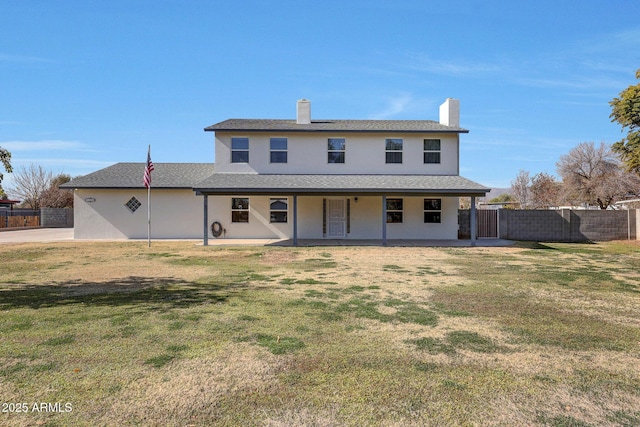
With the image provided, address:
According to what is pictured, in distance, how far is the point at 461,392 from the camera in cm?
346

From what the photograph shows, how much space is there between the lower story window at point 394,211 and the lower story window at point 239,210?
24.3ft

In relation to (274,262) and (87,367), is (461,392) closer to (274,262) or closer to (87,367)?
(87,367)

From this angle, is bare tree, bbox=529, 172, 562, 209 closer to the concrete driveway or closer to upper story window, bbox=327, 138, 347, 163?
upper story window, bbox=327, 138, 347, 163

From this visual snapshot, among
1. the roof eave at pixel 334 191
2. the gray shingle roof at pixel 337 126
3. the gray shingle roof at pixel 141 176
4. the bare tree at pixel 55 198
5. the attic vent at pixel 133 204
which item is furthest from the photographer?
the bare tree at pixel 55 198

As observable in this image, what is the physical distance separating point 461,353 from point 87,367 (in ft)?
13.1

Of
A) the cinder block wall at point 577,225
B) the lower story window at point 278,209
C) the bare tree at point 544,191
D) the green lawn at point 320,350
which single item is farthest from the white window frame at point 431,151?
the bare tree at point 544,191

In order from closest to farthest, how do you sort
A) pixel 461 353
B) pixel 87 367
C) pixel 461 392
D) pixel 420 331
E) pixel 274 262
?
1. pixel 461 392
2. pixel 87 367
3. pixel 461 353
4. pixel 420 331
5. pixel 274 262

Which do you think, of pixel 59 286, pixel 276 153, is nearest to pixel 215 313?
pixel 59 286

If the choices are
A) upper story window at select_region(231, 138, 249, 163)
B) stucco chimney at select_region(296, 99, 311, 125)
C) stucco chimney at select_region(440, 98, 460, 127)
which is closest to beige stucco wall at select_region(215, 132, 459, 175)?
upper story window at select_region(231, 138, 249, 163)

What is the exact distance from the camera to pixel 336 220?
798 inches

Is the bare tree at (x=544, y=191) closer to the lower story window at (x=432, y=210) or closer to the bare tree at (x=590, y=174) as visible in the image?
the bare tree at (x=590, y=174)

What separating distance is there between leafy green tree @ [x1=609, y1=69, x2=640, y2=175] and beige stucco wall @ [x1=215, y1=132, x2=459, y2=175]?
8.13 metres

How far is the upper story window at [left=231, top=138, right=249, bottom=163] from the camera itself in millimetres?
19953

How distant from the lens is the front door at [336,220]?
20203mm
